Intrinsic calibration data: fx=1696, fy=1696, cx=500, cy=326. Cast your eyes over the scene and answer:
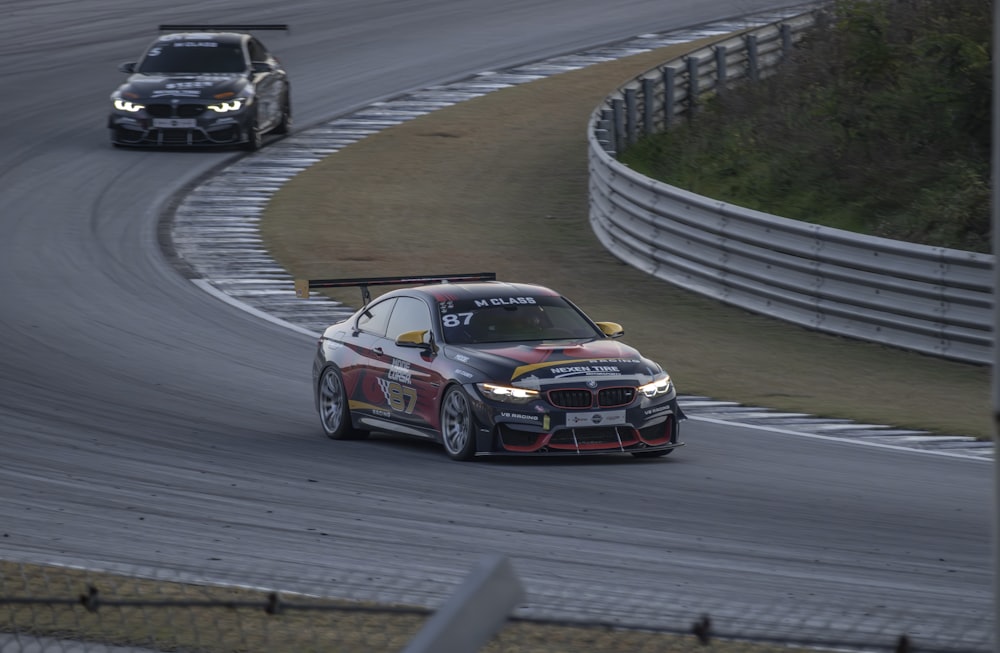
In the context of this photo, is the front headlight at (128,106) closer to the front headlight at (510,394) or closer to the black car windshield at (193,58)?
the black car windshield at (193,58)

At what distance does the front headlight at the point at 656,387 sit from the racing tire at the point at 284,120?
1832 cm

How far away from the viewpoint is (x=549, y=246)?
22.0 metres

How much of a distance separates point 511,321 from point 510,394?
3.68 ft

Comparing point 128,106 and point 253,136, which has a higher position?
point 128,106

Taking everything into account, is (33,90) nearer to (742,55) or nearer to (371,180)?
(371,180)

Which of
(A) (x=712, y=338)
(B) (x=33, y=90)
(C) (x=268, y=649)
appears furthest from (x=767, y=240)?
(B) (x=33, y=90)

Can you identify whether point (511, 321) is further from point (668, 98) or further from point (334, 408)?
point (668, 98)

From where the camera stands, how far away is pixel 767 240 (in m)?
17.3

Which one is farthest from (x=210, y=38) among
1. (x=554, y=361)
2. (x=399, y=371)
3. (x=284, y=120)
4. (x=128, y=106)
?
(x=554, y=361)

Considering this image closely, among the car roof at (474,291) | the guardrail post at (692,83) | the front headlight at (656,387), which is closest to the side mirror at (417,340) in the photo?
the car roof at (474,291)

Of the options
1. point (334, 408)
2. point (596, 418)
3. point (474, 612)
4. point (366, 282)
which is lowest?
point (334, 408)

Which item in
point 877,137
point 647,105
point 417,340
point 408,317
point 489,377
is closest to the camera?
point 489,377

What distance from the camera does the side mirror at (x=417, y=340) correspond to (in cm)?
1221

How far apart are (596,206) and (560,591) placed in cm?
1510
